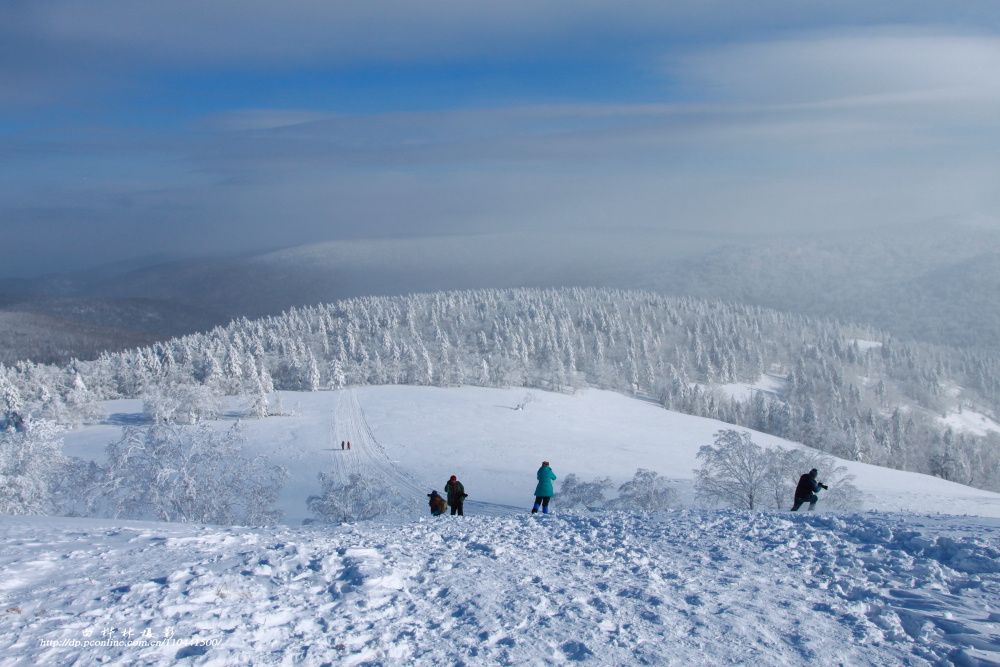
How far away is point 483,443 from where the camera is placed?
2419 inches

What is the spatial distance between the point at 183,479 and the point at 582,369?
114 m

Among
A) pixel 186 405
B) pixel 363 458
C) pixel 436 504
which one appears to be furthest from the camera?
pixel 186 405

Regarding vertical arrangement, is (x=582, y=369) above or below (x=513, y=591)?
above

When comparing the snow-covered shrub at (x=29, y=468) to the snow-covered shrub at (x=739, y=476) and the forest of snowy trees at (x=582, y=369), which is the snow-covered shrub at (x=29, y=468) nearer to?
the snow-covered shrub at (x=739, y=476)

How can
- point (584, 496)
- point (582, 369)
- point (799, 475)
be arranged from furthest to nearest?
1. point (582, 369)
2. point (799, 475)
3. point (584, 496)

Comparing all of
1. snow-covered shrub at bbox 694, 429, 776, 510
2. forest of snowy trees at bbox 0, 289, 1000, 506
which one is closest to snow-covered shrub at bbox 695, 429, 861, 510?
snow-covered shrub at bbox 694, 429, 776, 510

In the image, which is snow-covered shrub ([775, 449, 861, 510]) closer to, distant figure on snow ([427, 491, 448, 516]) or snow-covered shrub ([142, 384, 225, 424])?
distant figure on snow ([427, 491, 448, 516])

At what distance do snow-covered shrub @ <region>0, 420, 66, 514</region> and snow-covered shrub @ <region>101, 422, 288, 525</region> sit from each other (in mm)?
3131

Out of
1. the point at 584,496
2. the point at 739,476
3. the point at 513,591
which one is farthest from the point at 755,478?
the point at 513,591

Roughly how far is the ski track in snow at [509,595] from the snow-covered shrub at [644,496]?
59.3 feet

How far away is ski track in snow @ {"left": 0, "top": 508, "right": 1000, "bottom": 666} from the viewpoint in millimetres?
6121

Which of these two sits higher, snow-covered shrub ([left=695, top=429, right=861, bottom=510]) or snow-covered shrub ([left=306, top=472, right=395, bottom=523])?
snow-covered shrub ([left=695, top=429, right=861, bottom=510])

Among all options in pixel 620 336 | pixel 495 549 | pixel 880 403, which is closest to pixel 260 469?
pixel 495 549

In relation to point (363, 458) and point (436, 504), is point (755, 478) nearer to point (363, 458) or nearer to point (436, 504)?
point (436, 504)
